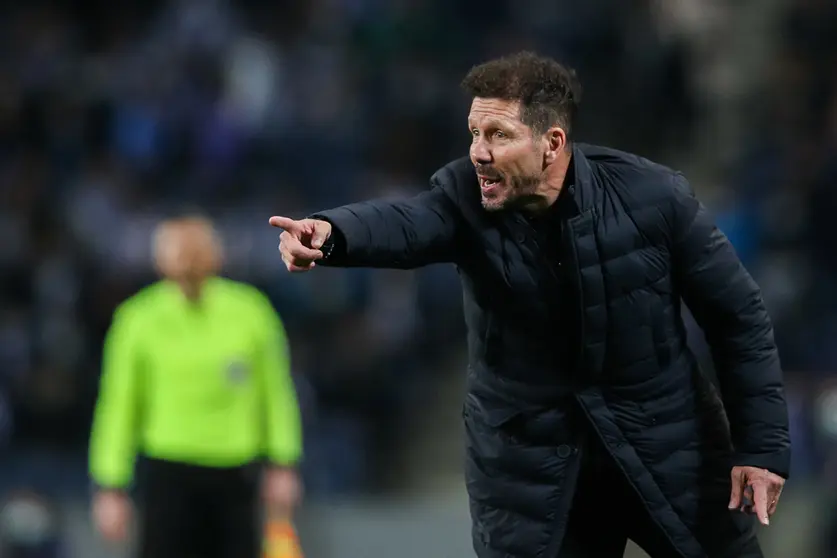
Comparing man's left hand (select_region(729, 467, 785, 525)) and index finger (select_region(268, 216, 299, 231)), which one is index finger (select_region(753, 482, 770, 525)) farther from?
index finger (select_region(268, 216, 299, 231))

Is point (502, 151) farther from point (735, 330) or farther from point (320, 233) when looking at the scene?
point (735, 330)

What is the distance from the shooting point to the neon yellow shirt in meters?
6.07

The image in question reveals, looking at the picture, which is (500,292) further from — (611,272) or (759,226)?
(759,226)

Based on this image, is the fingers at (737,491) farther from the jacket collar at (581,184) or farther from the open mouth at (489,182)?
the open mouth at (489,182)

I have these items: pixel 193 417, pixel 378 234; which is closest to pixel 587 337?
pixel 378 234

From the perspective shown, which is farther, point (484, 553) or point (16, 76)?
point (16, 76)

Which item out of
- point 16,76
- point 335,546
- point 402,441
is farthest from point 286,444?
point 16,76

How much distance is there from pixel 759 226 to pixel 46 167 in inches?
172

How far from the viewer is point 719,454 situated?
389 centimetres

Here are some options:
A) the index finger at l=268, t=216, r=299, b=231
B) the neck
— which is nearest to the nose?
the index finger at l=268, t=216, r=299, b=231

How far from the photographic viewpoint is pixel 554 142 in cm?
367

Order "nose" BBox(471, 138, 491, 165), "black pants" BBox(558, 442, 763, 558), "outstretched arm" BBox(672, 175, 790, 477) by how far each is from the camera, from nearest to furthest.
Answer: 1. "nose" BBox(471, 138, 491, 165)
2. "outstretched arm" BBox(672, 175, 790, 477)
3. "black pants" BBox(558, 442, 763, 558)

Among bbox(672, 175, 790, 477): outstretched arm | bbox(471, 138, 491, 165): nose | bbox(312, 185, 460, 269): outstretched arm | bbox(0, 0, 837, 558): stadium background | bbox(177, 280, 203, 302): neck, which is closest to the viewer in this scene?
bbox(312, 185, 460, 269): outstretched arm

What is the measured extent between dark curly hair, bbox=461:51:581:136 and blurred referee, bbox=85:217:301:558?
8.65 feet
